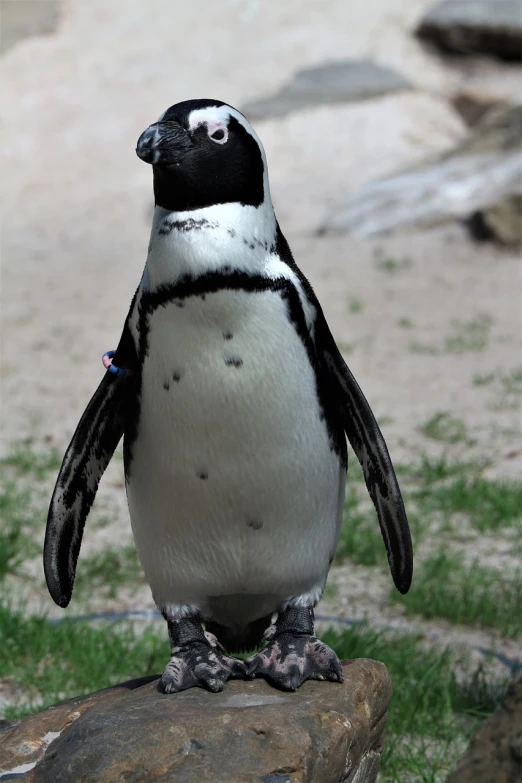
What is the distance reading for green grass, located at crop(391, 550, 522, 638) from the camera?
3.86 meters

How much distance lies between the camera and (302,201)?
11.5 m

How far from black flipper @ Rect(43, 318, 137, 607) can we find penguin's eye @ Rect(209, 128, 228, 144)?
568mm

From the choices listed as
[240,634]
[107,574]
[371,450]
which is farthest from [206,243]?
[107,574]

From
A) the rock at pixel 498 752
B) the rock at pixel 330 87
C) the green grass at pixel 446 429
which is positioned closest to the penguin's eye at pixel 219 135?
the rock at pixel 498 752

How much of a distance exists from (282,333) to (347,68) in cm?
1253

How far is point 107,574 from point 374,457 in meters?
2.14

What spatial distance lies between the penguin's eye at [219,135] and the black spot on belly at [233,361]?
0.48 m

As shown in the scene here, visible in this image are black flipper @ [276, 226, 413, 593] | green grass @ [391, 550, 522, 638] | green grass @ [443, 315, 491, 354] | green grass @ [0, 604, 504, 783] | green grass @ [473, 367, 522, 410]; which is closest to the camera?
black flipper @ [276, 226, 413, 593]

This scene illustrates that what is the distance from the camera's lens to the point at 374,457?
8.34ft

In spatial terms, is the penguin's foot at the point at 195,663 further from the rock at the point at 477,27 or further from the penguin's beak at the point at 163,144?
the rock at the point at 477,27

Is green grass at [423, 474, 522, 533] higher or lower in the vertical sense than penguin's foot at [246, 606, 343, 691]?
higher

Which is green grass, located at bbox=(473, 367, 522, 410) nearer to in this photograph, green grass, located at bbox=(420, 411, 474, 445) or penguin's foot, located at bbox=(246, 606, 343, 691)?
green grass, located at bbox=(420, 411, 474, 445)

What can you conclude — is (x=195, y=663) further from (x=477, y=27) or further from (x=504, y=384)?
(x=477, y=27)

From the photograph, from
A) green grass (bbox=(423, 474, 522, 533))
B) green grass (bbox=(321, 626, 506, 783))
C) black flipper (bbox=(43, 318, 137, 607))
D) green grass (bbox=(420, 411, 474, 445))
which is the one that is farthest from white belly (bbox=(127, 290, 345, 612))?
green grass (bbox=(420, 411, 474, 445))
